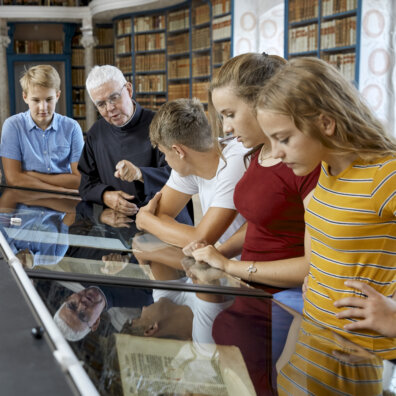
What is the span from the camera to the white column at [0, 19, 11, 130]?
11.4 metres

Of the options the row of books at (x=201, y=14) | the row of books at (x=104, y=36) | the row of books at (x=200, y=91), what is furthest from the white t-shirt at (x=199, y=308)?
the row of books at (x=104, y=36)

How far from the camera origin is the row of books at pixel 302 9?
604cm

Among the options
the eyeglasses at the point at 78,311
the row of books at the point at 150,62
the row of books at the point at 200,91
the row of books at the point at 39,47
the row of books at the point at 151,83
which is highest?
the row of books at the point at 39,47

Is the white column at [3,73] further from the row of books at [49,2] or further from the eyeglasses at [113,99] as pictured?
the eyeglasses at [113,99]

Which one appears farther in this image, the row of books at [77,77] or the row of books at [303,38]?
the row of books at [77,77]

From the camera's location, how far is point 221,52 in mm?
8016

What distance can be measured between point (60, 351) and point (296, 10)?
20.1ft

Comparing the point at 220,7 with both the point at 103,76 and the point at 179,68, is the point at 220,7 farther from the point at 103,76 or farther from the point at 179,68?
the point at 103,76

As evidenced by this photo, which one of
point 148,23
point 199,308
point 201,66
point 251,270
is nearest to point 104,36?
point 148,23

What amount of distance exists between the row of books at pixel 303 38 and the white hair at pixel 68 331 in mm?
5692

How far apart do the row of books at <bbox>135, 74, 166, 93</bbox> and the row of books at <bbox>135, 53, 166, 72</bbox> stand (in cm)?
15

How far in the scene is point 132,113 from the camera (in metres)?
2.79

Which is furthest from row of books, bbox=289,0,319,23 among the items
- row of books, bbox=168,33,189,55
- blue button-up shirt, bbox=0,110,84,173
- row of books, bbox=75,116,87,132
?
row of books, bbox=75,116,87,132

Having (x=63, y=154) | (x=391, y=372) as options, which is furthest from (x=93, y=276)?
(x=63, y=154)
